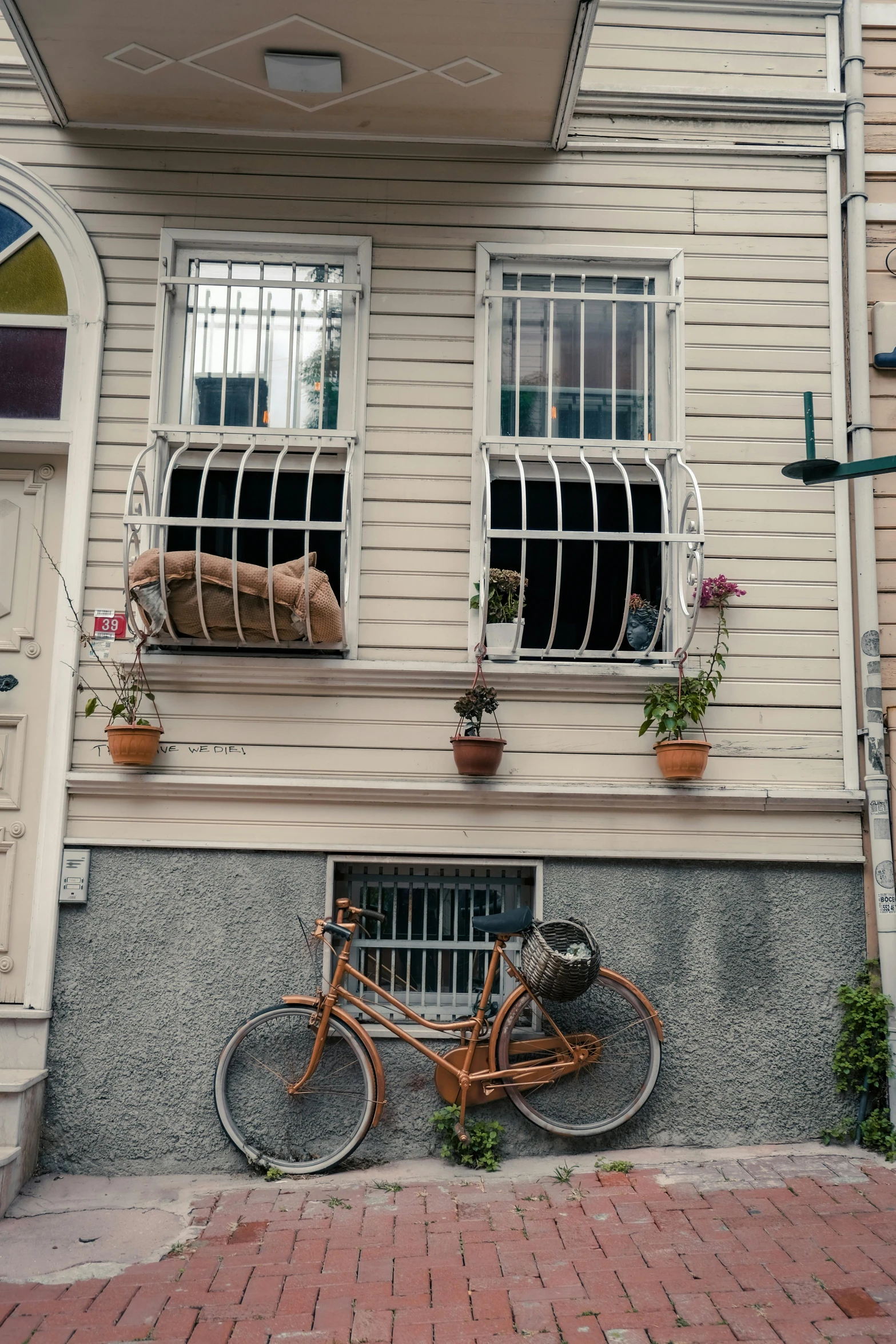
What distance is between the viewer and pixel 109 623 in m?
5.18

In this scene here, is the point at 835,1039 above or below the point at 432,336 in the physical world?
below

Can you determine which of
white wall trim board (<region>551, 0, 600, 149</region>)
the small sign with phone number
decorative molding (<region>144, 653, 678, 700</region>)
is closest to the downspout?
decorative molding (<region>144, 653, 678, 700</region>)

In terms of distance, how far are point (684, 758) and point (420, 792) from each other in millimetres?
1270

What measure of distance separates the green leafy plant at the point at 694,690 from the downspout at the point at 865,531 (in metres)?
0.68

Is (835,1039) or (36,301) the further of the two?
(36,301)

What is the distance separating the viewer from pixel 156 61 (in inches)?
197

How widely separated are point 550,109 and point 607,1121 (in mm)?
4932

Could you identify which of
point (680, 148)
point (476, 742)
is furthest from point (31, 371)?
point (680, 148)

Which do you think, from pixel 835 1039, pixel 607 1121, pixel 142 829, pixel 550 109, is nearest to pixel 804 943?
pixel 835 1039

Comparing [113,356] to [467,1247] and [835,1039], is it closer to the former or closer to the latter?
[467,1247]

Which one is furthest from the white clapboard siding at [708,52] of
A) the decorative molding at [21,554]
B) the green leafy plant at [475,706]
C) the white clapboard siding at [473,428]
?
the decorative molding at [21,554]

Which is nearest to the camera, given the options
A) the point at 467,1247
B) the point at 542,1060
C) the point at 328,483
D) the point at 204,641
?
the point at 467,1247

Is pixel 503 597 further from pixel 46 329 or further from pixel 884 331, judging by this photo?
pixel 46 329

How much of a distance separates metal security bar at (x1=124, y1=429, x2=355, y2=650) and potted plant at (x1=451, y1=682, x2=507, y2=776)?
27.3 inches
